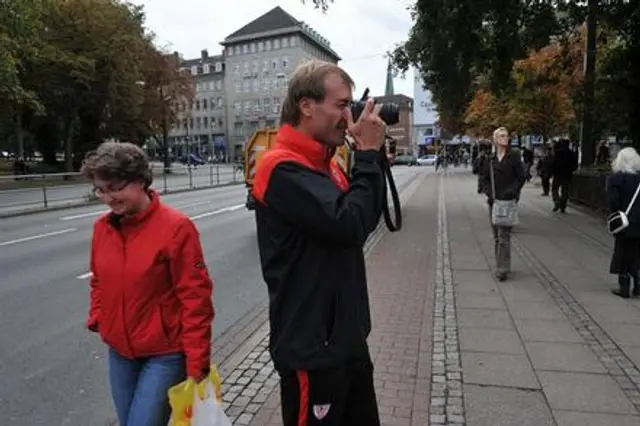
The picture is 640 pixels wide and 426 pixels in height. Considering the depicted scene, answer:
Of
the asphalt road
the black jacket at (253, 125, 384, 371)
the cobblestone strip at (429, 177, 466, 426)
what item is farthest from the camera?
the asphalt road

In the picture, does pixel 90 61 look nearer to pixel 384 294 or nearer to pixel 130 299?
pixel 384 294

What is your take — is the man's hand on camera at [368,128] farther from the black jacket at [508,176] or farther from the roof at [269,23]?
the roof at [269,23]

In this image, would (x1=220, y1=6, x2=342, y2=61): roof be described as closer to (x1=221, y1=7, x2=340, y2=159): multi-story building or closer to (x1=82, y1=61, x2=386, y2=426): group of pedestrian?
(x1=221, y1=7, x2=340, y2=159): multi-story building

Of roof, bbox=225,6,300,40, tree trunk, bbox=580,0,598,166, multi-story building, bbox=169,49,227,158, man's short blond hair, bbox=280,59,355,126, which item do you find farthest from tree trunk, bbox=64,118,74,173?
multi-story building, bbox=169,49,227,158

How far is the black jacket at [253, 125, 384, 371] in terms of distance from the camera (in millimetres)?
1961

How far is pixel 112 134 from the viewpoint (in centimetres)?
5247

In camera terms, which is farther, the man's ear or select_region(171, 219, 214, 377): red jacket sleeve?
select_region(171, 219, 214, 377): red jacket sleeve

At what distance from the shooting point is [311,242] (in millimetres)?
2037

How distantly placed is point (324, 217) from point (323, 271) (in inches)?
8.9

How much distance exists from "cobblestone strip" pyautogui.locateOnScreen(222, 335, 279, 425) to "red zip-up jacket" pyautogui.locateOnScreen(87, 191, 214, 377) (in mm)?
1471

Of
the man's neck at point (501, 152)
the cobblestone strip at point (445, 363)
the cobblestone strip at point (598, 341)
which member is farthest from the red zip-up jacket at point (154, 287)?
the man's neck at point (501, 152)

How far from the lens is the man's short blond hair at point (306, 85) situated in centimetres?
206

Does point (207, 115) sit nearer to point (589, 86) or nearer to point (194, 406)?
point (589, 86)

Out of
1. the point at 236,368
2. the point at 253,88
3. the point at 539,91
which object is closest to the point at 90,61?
the point at 539,91
